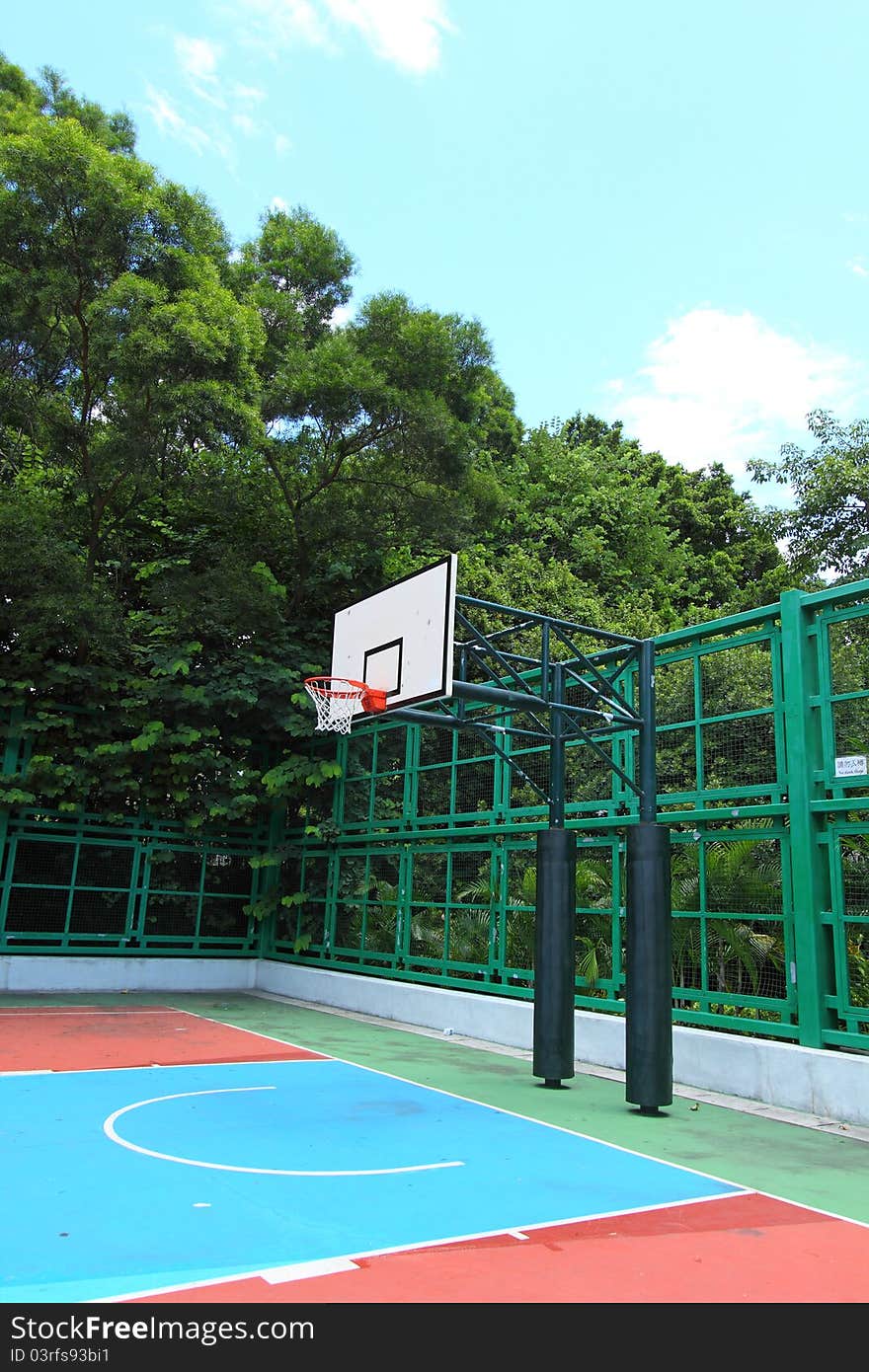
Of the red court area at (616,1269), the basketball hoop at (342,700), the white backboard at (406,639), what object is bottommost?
the red court area at (616,1269)

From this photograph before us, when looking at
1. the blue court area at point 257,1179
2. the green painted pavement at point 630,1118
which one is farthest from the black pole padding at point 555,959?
the blue court area at point 257,1179

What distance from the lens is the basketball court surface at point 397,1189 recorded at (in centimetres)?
362

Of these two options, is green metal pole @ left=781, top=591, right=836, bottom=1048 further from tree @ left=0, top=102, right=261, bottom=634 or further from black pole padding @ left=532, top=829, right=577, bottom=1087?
tree @ left=0, top=102, right=261, bottom=634

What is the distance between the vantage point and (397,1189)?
4832 millimetres

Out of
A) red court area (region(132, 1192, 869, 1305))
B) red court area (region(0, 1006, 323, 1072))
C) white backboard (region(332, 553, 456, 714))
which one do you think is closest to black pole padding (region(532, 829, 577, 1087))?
white backboard (region(332, 553, 456, 714))

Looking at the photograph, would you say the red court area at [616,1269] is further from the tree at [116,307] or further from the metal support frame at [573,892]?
the tree at [116,307]

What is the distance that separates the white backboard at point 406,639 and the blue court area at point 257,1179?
297 centimetres

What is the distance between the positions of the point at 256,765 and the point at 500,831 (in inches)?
240

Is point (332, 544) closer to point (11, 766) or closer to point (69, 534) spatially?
point (69, 534)

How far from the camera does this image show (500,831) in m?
10.7

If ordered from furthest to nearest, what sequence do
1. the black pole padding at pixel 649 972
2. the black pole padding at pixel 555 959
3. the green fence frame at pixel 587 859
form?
the black pole padding at pixel 555 959
the green fence frame at pixel 587 859
the black pole padding at pixel 649 972

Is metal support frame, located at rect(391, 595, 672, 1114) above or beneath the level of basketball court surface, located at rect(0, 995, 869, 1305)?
above

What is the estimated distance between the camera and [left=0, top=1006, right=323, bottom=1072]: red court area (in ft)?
27.5

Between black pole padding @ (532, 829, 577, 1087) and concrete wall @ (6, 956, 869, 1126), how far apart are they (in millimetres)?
1180
